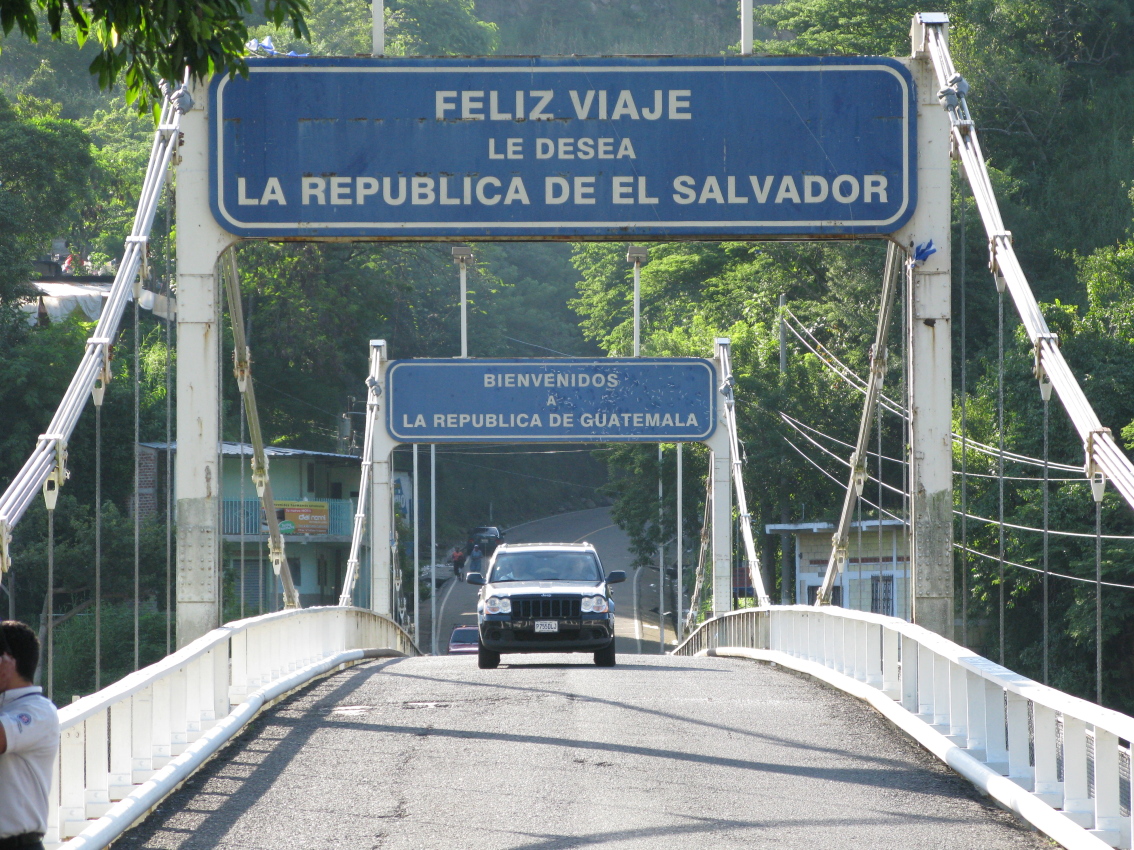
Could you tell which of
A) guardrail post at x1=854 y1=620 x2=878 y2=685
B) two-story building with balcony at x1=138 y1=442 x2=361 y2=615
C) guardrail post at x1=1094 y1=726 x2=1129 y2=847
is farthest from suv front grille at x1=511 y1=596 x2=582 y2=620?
two-story building with balcony at x1=138 y1=442 x2=361 y2=615

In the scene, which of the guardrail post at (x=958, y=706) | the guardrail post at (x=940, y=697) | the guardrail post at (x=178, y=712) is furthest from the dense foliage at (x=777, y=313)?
the guardrail post at (x=178, y=712)

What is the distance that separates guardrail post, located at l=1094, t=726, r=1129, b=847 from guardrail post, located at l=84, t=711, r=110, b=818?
15.5 ft

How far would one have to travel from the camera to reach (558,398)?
28.0m

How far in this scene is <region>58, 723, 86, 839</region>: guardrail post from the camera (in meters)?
7.62

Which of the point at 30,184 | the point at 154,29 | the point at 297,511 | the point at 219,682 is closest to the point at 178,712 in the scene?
the point at 219,682

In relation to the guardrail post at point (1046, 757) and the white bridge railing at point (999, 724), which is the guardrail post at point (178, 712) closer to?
the white bridge railing at point (999, 724)

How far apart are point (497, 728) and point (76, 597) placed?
33998 mm

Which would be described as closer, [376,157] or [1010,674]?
[1010,674]

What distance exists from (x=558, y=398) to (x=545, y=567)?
7.40 m

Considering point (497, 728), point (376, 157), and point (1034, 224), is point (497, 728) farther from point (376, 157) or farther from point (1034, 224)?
point (1034, 224)

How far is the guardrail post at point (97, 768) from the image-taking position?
8.00 metres

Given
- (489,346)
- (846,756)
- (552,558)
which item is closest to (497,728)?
(846,756)

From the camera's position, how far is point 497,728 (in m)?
11.9

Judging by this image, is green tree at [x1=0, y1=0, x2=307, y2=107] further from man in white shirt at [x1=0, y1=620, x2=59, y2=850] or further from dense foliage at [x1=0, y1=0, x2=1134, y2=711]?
dense foliage at [x1=0, y1=0, x2=1134, y2=711]
